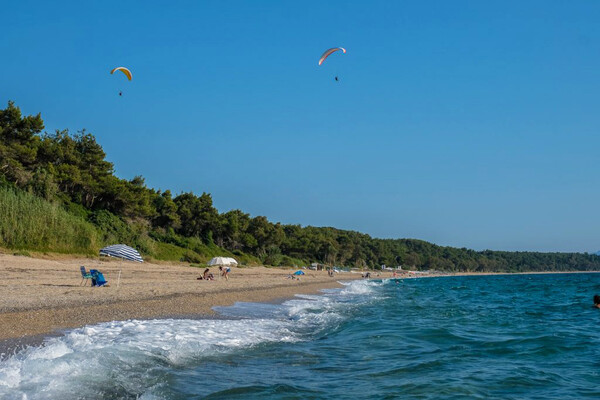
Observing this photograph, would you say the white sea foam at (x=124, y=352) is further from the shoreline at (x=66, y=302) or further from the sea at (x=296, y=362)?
the shoreline at (x=66, y=302)

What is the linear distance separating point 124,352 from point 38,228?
2626cm

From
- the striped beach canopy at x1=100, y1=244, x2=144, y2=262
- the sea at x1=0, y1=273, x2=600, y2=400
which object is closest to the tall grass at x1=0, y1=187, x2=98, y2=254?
the striped beach canopy at x1=100, y1=244, x2=144, y2=262

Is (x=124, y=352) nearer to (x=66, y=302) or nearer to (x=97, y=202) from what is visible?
(x=66, y=302)

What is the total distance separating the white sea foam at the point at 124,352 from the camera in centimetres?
668

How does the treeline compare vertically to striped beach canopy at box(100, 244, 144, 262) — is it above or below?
above

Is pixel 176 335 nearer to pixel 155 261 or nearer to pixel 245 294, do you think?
pixel 245 294

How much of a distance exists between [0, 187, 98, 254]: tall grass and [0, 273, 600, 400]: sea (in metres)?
21.1

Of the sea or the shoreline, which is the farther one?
the shoreline

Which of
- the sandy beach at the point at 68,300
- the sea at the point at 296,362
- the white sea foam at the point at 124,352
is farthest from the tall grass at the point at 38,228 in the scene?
the white sea foam at the point at 124,352

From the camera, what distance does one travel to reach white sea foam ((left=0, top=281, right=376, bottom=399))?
668 centimetres

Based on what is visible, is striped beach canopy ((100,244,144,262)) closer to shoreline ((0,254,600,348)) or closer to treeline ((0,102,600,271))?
shoreline ((0,254,600,348))

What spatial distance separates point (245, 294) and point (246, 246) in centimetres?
5759

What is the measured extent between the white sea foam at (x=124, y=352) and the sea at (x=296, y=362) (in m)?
0.02

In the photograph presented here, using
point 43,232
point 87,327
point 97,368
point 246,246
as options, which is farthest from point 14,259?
point 246,246
